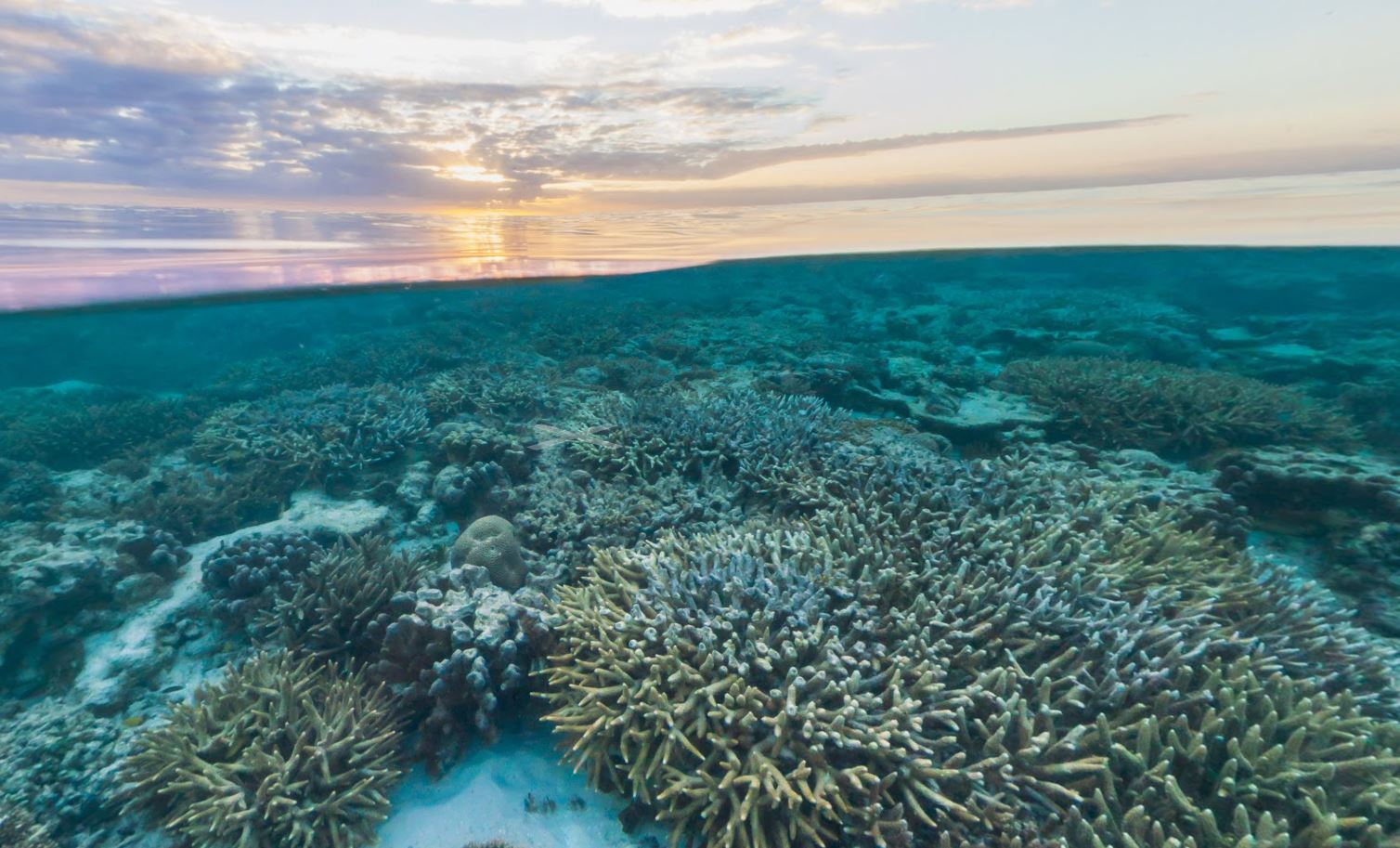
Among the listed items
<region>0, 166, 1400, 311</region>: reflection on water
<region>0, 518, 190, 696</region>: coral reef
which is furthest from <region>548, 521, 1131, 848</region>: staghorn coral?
<region>0, 166, 1400, 311</region>: reflection on water

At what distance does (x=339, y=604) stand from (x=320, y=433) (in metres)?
4.55

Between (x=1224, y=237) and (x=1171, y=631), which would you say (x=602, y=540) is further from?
(x=1224, y=237)

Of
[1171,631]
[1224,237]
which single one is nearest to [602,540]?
[1171,631]

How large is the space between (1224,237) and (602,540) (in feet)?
64.9

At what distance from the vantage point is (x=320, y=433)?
807 cm

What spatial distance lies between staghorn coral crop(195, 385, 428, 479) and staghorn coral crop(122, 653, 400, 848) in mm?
4236

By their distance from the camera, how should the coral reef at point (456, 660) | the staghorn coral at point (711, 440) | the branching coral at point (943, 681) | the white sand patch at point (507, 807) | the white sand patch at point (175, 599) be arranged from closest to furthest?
the branching coral at point (943, 681) < the white sand patch at point (507, 807) < the coral reef at point (456, 660) < the white sand patch at point (175, 599) < the staghorn coral at point (711, 440)

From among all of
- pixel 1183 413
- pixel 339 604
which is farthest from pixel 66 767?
pixel 1183 413

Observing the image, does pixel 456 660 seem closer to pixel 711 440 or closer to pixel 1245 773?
pixel 711 440

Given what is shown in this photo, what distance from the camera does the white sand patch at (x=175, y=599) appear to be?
4.61 metres

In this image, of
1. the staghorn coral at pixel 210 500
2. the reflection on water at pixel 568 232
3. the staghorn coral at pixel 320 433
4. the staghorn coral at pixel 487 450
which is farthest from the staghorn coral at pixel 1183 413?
the staghorn coral at pixel 210 500

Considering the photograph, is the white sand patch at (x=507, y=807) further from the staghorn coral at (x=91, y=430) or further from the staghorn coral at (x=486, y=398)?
the staghorn coral at (x=91, y=430)

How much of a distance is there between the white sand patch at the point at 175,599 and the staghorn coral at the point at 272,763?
1.20m

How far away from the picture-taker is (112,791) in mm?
3674
